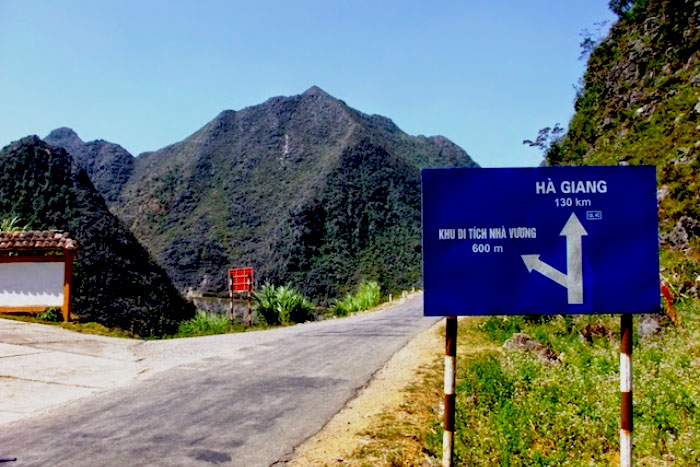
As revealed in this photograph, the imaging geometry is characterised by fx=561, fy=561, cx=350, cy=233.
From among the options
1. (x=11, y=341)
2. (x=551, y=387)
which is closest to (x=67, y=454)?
(x=551, y=387)

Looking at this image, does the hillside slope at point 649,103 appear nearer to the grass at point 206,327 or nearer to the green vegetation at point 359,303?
the green vegetation at point 359,303

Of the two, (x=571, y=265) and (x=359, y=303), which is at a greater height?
(x=571, y=265)

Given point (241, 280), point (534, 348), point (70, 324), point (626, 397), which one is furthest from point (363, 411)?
point (241, 280)

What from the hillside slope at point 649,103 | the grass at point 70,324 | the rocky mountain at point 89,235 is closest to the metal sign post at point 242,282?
the rocky mountain at point 89,235

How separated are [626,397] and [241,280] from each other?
19740 mm

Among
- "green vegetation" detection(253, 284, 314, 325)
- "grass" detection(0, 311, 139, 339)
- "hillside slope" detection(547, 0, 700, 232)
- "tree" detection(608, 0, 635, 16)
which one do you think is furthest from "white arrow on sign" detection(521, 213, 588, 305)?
"tree" detection(608, 0, 635, 16)

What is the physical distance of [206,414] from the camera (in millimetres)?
6738

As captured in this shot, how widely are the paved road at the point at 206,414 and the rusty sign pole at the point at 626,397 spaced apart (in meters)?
2.90

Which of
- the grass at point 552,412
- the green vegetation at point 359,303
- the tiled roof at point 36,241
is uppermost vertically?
the tiled roof at point 36,241

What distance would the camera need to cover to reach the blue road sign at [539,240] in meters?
4.32

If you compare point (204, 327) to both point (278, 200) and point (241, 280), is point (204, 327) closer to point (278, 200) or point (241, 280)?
point (241, 280)

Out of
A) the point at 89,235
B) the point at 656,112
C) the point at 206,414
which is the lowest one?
the point at 206,414

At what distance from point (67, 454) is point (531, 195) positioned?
4875mm

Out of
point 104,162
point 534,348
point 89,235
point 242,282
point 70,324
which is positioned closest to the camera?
point 534,348
